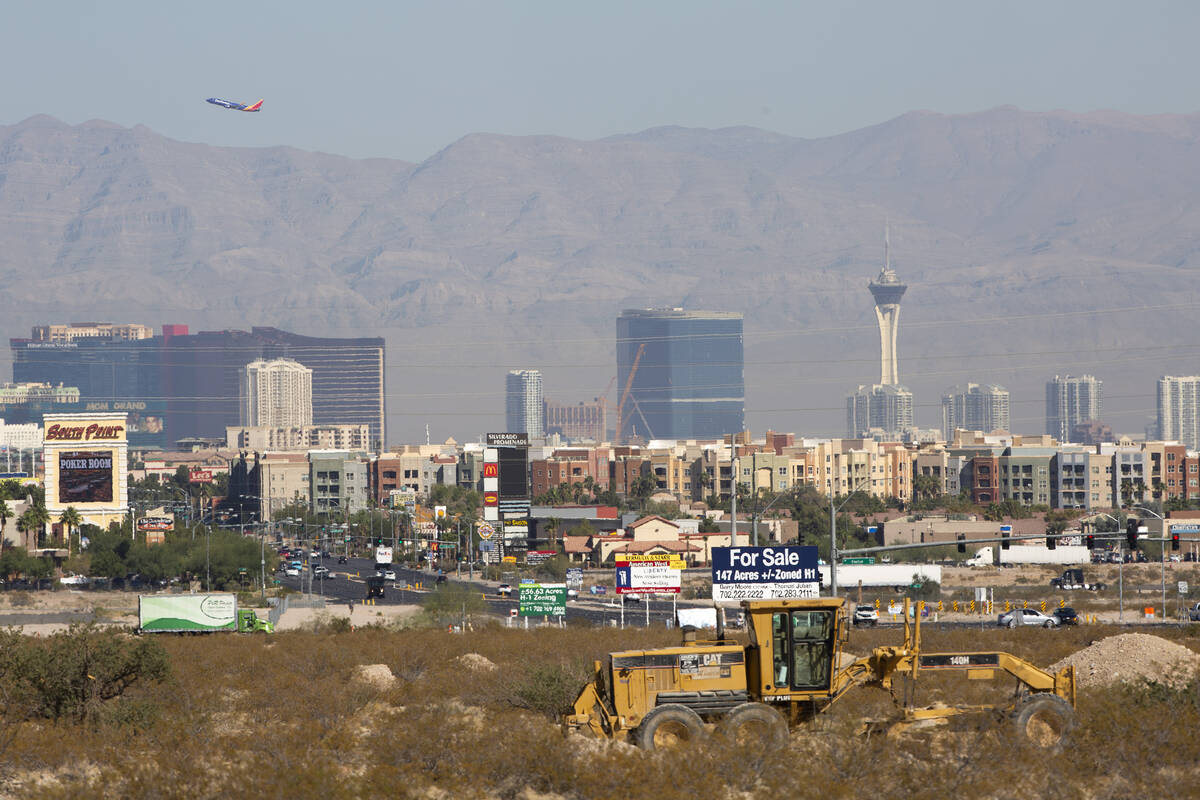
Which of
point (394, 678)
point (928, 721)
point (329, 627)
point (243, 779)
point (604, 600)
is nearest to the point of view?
point (243, 779)

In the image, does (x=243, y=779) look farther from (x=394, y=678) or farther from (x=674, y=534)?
(x=674, y=534)

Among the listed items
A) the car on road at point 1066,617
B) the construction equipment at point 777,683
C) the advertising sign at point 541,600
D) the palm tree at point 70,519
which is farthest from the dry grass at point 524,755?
the palm tree at point 70,519

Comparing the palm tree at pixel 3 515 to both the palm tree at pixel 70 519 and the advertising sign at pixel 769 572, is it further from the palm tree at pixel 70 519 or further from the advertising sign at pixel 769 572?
the advertising sign at pixel 769 572

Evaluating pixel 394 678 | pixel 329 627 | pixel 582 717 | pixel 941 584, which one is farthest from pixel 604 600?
pixel 582 717

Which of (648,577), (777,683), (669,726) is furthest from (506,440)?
(669,726)

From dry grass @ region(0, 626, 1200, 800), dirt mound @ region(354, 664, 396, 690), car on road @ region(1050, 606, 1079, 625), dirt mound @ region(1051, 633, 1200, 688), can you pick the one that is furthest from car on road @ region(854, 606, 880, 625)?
dry grass @ region(0, 626, 1200, 800)

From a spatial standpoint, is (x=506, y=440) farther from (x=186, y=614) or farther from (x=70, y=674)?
(x=70, y=674)
